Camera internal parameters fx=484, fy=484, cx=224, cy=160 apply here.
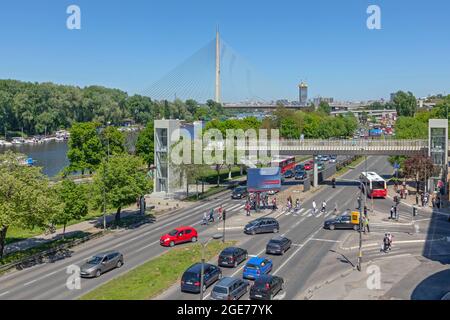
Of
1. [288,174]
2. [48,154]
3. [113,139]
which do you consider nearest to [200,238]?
[288,174]

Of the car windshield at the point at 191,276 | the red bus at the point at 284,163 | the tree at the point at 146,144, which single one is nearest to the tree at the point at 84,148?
the tree at the point at 146,144

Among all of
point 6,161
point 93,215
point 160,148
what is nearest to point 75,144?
point 160,148

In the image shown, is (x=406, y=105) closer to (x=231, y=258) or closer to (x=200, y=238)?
(x=200, y=238)

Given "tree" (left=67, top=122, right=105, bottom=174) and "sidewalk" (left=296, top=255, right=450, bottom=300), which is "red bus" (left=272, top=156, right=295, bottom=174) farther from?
"sidewalk" (left=296, top=255, right=450, bottom=300)

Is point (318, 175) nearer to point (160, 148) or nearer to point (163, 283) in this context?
point (160, 148)

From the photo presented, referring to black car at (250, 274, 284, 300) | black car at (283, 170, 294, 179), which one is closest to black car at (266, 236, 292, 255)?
black car at (250, 274, 284, 300)
